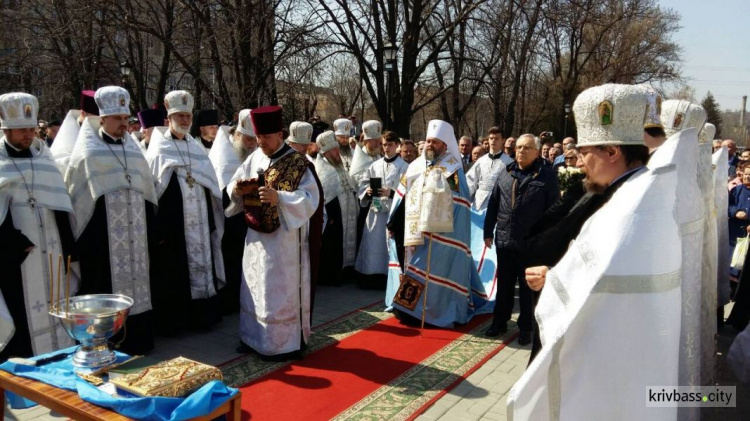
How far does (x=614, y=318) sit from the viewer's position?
7.39 ft

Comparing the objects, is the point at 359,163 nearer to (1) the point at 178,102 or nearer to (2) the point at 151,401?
(1) the point at 178,102

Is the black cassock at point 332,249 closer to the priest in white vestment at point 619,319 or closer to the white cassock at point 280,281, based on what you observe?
the white cassock at point 280,281

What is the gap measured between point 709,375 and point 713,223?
1.26 meters

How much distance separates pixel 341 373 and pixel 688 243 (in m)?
2.97

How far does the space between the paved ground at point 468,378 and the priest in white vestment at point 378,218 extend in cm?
88

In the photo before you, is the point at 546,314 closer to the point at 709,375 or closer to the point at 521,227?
the point at 709,375

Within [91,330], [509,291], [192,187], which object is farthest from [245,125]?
[91,330]

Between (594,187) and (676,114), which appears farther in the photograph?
(676,114)

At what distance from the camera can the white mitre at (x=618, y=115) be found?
2516 mm

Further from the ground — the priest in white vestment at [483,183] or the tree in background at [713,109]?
the tree in background at [713,109]

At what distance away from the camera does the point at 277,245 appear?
5.16 m

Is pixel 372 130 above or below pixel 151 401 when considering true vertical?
above

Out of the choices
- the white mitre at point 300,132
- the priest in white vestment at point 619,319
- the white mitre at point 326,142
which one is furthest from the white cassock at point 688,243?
the white mitre at point 326,142

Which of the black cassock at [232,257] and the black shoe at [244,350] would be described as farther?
the black cassock at [232,257]
